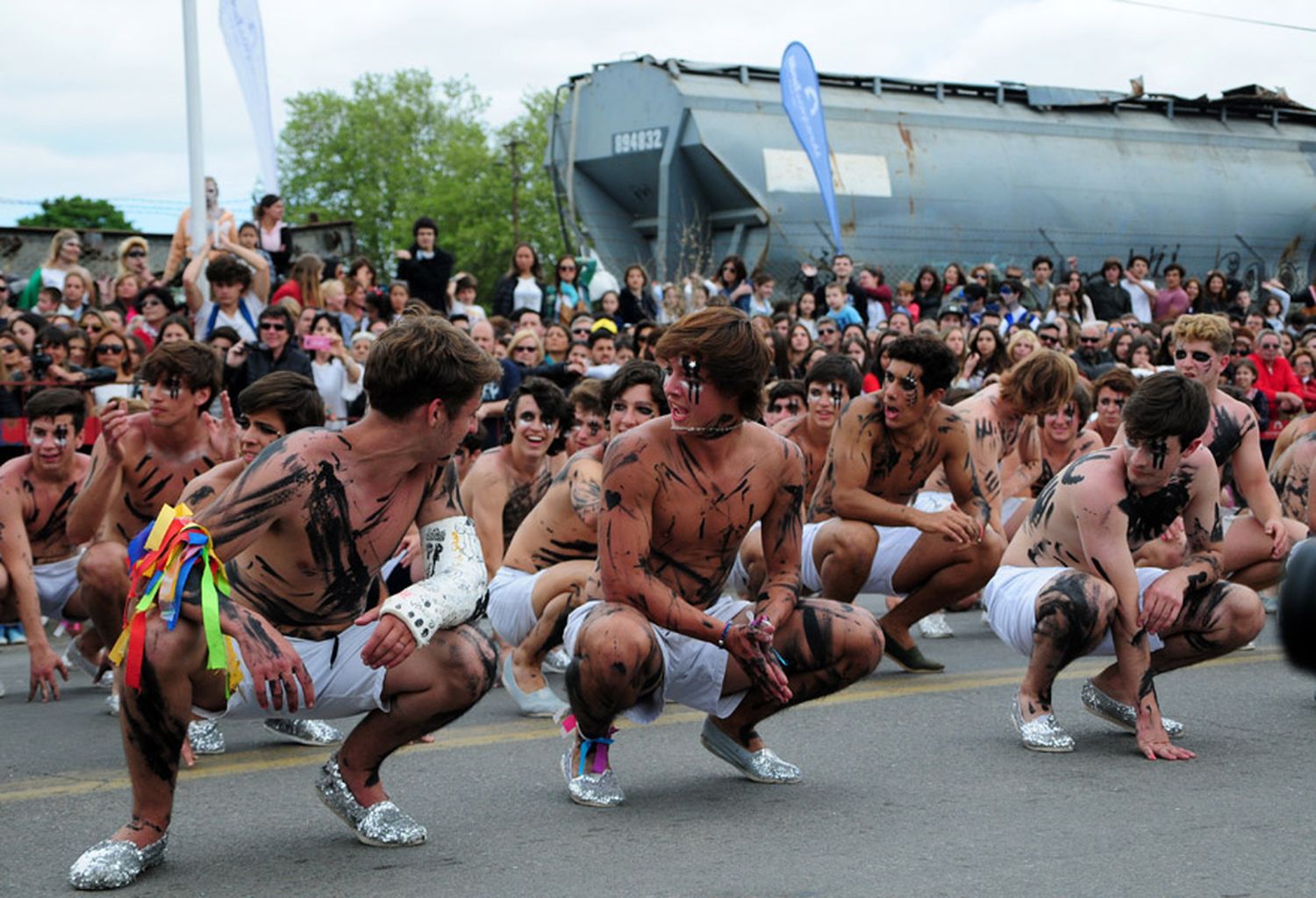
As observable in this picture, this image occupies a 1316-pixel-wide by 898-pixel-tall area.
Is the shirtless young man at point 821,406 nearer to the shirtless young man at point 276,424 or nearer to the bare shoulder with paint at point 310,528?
the shirtless young man at point 276,424

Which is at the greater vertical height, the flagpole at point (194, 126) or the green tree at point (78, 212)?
the green tree at point (78, 212)

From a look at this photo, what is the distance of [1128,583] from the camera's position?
5.79 m

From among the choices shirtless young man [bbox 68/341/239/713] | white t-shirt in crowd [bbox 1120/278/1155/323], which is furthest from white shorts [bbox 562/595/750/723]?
white t-shirt in crowd [bbox 1120/278/1155/323]

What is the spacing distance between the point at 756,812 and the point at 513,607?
7.01ft

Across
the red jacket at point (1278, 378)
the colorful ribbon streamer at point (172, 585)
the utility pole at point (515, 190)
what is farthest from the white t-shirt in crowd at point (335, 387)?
the utility pole at point (515, 190)

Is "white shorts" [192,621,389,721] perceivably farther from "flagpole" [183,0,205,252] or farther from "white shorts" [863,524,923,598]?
"flagpole" [183,0,205,252]

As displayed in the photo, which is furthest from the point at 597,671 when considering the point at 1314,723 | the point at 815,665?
the point at 1314,723

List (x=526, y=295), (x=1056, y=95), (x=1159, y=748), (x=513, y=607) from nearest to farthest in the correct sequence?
(x=1159, y=748) → (x=513, y=607) → (x=526, y=295) → (x=1056, y=95)

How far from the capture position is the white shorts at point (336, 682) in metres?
4.52

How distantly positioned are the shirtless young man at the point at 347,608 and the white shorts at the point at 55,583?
3.56 meters

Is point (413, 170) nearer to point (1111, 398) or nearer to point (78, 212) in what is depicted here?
point (78, 212)

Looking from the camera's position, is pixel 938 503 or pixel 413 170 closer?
pixel 938 503

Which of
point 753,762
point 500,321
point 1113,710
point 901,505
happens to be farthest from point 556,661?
point 500,321

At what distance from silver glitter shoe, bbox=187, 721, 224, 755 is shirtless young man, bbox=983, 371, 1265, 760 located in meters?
2.94
